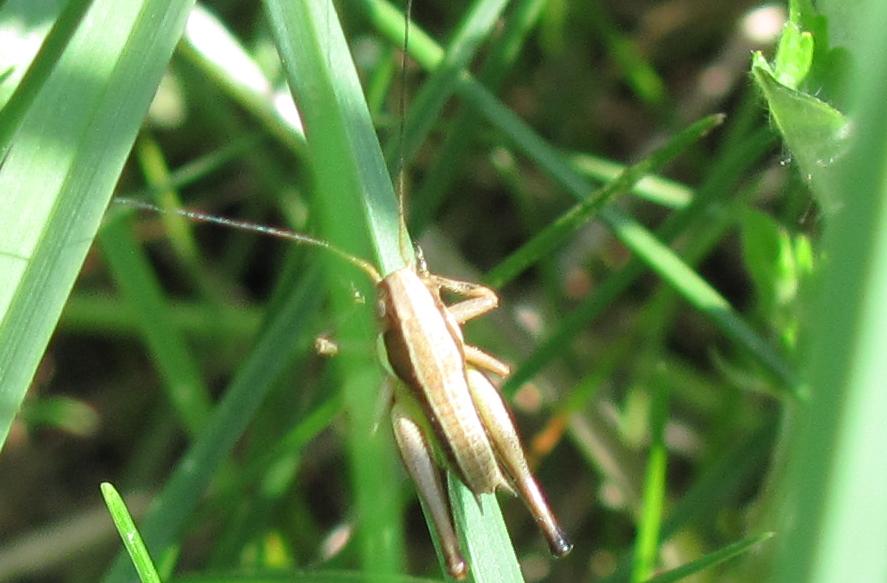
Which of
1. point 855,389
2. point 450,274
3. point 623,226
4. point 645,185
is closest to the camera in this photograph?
point 855,389

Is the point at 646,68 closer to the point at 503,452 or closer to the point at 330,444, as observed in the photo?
the point at 330,444

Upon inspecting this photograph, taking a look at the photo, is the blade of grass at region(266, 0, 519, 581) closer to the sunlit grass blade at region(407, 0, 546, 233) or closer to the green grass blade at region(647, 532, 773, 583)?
the green grass blade at region(647, 532, 773, 583)

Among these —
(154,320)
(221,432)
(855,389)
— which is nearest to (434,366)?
(221,432)

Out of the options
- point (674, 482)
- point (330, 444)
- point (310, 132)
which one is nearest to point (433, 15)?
point (330, 444)

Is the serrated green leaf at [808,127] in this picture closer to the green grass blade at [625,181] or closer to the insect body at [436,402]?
the green grass blade at [625,181]

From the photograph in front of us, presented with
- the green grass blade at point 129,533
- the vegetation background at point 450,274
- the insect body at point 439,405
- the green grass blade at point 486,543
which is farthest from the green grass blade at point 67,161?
the green grass blade at point 486,543

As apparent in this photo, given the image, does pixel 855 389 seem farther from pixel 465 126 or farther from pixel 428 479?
pixel 465 126
